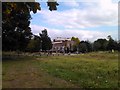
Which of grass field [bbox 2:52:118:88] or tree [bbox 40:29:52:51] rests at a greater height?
tree [bbox 40:29:52:51]

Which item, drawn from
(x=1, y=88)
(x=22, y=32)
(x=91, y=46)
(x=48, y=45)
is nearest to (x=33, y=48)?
(x=48, y=45)

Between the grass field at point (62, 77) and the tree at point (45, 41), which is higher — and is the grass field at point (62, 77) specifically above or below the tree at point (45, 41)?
below

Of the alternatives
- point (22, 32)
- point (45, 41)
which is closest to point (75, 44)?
point (45, 41)

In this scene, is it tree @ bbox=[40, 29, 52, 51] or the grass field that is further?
tree @ bbox=[40, 29, 52, 51]

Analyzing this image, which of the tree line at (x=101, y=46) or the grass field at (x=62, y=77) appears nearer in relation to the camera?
the grass field at (x=62, y=77)

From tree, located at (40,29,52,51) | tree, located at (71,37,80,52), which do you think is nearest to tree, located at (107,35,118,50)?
tree, located at (40,29,52,51)

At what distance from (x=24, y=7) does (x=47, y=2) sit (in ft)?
1.92

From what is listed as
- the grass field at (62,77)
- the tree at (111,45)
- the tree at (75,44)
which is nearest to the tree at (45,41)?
the tree at (75,44)

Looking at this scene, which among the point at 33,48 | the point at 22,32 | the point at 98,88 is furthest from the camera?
the point at 33,48

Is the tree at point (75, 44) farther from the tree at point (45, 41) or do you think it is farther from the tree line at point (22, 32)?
the tree at point (45, 41)

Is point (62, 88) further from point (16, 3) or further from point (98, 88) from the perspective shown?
point (16, 3)

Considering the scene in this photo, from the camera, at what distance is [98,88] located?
39.6 ft

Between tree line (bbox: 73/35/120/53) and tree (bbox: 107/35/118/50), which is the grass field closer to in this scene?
tree (bbox: 107/35/118/50)

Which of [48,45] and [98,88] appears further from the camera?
[48,45]
